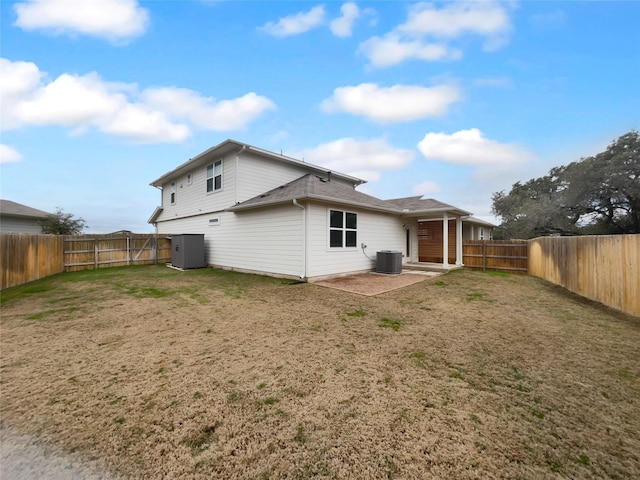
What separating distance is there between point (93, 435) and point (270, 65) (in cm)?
1286

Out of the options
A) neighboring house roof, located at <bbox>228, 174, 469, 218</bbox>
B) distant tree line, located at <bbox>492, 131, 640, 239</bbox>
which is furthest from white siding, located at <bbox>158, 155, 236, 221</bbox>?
distant tree line, located at <bbox>492, 131, 640, 239</bbox>

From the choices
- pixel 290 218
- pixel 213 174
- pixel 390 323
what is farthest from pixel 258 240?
pixel 390 323

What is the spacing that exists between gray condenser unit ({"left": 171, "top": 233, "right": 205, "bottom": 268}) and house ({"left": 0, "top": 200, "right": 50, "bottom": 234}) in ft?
45.7

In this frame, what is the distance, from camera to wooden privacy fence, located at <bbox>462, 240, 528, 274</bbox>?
482 inches

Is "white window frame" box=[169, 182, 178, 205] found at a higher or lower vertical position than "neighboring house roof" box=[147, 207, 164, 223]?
higher

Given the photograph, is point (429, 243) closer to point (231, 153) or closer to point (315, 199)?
point (315, 199)

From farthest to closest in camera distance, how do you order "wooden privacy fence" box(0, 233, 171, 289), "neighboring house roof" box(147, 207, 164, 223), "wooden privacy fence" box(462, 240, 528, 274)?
1. "neighboring house roof" box(147, 207, 164, 223)
2. "wooden privacy fence" box(462, 240, 528, 274)
3. "wooden privacy fence" box(0, 233, 171, 289)

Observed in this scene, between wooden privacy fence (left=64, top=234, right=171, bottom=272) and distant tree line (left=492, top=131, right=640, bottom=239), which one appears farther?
distant tree line (left=492, top=131, right=640, bottom=239)

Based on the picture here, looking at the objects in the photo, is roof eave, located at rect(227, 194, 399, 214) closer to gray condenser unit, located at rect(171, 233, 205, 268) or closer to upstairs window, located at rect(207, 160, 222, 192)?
upstairs window, located at rect(207, 160, 222, 192)

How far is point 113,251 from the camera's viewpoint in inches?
532

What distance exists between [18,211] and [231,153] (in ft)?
61.7

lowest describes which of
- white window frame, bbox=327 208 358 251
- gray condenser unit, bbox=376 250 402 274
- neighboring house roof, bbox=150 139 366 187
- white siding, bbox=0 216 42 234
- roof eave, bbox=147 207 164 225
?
gray condenser unit, bbox=376 250 402 274

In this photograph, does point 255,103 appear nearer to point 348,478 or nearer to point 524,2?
point 524,2

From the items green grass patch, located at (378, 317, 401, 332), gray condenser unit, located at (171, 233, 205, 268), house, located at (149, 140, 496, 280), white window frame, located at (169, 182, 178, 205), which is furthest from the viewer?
white window frame, located at (169, 182, 178, 205)
